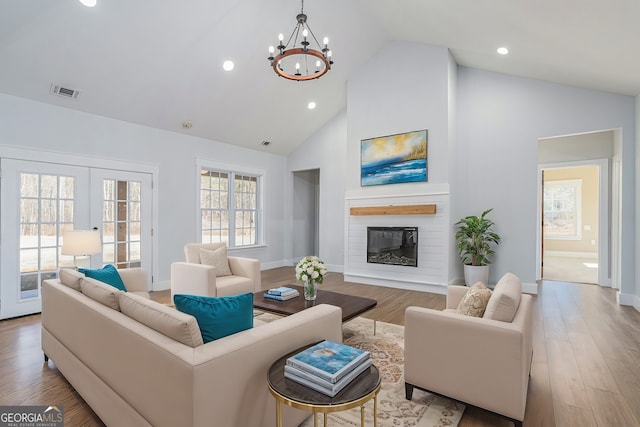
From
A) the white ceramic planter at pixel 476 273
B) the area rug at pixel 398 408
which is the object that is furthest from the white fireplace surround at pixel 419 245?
the area rug at pixel 398 408

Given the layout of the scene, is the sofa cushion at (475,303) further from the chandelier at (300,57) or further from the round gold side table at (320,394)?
the chandelier at (300,57)

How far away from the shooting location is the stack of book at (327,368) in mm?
1369

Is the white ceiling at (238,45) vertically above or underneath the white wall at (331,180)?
above

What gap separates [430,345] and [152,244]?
4744mm

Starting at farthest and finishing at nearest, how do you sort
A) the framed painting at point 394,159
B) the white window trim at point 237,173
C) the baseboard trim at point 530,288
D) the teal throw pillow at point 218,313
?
the white window trim at point 237,173 → the framed painting at point 394,159 → the baseboard trim at point 530,288 → the teal throw pillow at point 218,313

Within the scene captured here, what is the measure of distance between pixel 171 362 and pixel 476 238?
5.15 m

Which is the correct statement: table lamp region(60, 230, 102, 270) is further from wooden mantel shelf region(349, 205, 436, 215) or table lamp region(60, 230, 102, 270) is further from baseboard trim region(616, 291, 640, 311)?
baseboard trim region(616, 291, 640, 311)

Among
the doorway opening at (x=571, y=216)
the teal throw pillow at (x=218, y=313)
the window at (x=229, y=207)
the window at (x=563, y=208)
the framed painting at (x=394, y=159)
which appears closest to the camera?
the teal throw pillow at (x=218, y=313)

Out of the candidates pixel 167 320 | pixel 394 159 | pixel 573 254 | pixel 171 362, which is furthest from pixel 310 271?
pixel 573 254

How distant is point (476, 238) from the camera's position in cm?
538

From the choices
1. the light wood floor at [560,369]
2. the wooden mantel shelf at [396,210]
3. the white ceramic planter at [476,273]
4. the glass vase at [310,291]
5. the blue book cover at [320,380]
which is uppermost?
the wooden mantel shelf at [396,210]

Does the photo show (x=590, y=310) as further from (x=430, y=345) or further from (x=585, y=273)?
(x=430, y=345)

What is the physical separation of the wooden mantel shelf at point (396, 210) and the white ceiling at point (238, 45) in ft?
8.04

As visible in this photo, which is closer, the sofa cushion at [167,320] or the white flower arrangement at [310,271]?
the sofa cushion at [167,320]
